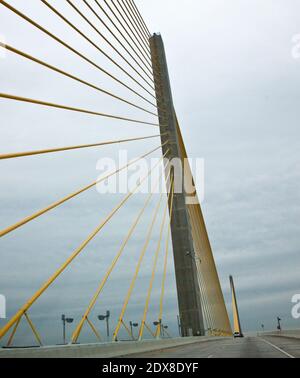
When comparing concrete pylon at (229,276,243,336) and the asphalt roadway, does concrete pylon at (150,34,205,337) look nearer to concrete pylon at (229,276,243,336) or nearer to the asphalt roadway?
the asphalt roadway

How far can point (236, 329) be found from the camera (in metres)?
82.2

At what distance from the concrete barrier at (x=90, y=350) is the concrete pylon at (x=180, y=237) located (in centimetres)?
488

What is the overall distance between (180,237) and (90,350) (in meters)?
12.6

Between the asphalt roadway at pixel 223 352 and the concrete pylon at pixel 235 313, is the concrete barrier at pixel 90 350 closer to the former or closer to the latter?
the asphalt roadway at pixel 223 352

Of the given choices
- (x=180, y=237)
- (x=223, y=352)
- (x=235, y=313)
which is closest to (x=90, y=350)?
(x=223, y=352)

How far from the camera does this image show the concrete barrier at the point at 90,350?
687cm

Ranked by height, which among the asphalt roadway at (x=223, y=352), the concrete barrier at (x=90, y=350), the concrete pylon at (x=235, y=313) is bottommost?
the concrete pylon at (x=235, y=313)

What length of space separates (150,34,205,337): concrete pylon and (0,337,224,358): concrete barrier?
4877 millimetres

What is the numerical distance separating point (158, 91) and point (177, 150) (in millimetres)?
3000

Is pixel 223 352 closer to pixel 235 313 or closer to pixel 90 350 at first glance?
pixel 90 350

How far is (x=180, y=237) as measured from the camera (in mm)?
21812

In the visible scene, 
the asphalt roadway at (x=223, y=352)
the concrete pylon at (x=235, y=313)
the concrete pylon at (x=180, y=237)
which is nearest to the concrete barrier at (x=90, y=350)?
the asphalt roadway at (x=223, y=352)
